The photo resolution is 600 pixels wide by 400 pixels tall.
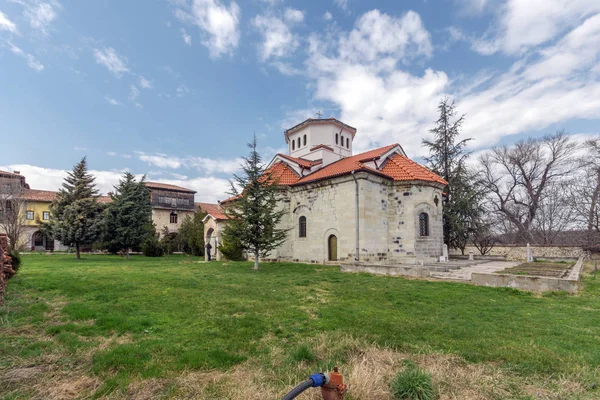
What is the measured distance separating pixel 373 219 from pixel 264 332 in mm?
11948

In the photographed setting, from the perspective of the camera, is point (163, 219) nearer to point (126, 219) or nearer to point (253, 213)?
point (126, 219)

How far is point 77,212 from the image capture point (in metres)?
19.7

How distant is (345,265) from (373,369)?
10.1 metres

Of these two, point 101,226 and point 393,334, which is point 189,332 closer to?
point 393,334

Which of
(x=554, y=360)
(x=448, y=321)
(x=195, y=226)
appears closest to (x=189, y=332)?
(x=448, y=321)

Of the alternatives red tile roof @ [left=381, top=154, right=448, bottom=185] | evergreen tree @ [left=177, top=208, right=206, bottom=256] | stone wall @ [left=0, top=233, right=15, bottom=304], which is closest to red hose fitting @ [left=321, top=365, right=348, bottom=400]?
stone wall @ [left=0, top=233, right=15, bottom=304]

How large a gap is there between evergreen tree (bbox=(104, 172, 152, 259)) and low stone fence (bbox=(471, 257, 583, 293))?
21.7 meters

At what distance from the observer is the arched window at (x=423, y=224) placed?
16.5 m

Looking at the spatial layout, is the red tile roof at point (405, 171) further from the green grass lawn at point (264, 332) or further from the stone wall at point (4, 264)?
the stone wall at point (4, 264)

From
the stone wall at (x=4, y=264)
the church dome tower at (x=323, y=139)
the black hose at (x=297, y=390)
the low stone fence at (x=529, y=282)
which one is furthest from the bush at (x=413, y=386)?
the church dome tower at (x=323, y=139)

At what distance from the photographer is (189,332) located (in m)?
4.85

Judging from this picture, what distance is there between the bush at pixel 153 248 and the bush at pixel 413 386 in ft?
92.1

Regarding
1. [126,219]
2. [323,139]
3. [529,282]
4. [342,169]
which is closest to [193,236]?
[126,219]

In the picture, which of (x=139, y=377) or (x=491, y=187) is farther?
(x=491, y=187)
